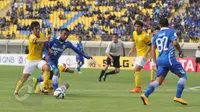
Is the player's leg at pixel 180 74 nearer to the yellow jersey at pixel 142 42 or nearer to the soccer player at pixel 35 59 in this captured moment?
the soccer player at pixel 35 59

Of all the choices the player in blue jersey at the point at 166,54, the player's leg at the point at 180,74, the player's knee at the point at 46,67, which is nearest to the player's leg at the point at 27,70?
the player's knee at the point at 46,67

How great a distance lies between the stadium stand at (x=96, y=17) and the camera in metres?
46.9

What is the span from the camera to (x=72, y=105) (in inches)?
531

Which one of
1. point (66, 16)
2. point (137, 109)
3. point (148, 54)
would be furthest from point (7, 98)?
point (66, 16)

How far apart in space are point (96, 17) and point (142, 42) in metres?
32.4

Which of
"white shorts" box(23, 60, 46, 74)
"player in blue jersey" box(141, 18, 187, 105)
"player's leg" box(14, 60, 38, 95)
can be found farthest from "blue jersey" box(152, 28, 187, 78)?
"player's leg" box(14, 60, 38, 95)

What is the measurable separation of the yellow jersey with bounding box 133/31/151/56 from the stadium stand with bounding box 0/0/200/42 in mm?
24415

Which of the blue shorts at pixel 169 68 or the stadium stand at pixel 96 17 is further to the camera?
the stadium stand at pixel 96 17

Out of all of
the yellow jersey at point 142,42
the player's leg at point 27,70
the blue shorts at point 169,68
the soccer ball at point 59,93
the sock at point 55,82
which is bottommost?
the soccer ball at point 59,93

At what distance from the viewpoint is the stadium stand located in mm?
46938

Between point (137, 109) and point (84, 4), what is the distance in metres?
41.6

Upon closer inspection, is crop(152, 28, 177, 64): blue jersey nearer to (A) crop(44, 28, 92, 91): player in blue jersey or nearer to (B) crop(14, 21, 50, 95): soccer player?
(A) crop(44, 28, 92, 91): player in blue jersey

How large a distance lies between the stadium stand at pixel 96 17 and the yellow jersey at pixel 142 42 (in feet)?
80.1

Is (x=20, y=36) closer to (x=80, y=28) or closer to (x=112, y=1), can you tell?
(x=80, y=28)
